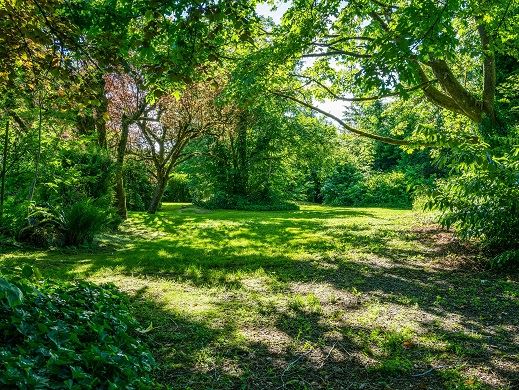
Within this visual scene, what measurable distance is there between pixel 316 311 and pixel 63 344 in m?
2.71

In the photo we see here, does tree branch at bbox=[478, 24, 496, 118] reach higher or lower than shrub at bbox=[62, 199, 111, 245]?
higher

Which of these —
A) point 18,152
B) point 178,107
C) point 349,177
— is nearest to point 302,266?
point 18,152

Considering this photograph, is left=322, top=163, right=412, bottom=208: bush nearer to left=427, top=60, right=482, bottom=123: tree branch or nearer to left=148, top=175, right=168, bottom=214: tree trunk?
left=148, top=175, right=168, bottom=214: tree trunk

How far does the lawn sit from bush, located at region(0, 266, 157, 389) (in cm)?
45

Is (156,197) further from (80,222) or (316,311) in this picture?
(316,311)

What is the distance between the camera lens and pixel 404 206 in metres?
26.7

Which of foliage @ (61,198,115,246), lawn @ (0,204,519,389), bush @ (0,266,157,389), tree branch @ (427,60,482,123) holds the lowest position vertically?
lawn @ (0,204,519,389)

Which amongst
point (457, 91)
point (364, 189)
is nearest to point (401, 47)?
point (457, 91)

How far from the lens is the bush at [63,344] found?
203cm

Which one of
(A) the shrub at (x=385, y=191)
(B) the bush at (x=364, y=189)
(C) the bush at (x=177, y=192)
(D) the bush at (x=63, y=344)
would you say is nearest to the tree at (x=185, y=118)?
(D) the bush at (x=63, y=344)

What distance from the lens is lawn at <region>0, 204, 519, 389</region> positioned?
10.0 feet

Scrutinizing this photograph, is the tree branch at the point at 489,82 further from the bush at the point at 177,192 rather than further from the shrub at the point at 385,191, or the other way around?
the bush at the point at 177,192

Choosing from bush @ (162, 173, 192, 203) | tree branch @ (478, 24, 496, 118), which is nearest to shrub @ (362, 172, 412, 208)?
bush @ (162, 173, 192, 203)

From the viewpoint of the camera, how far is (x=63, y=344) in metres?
2.46
